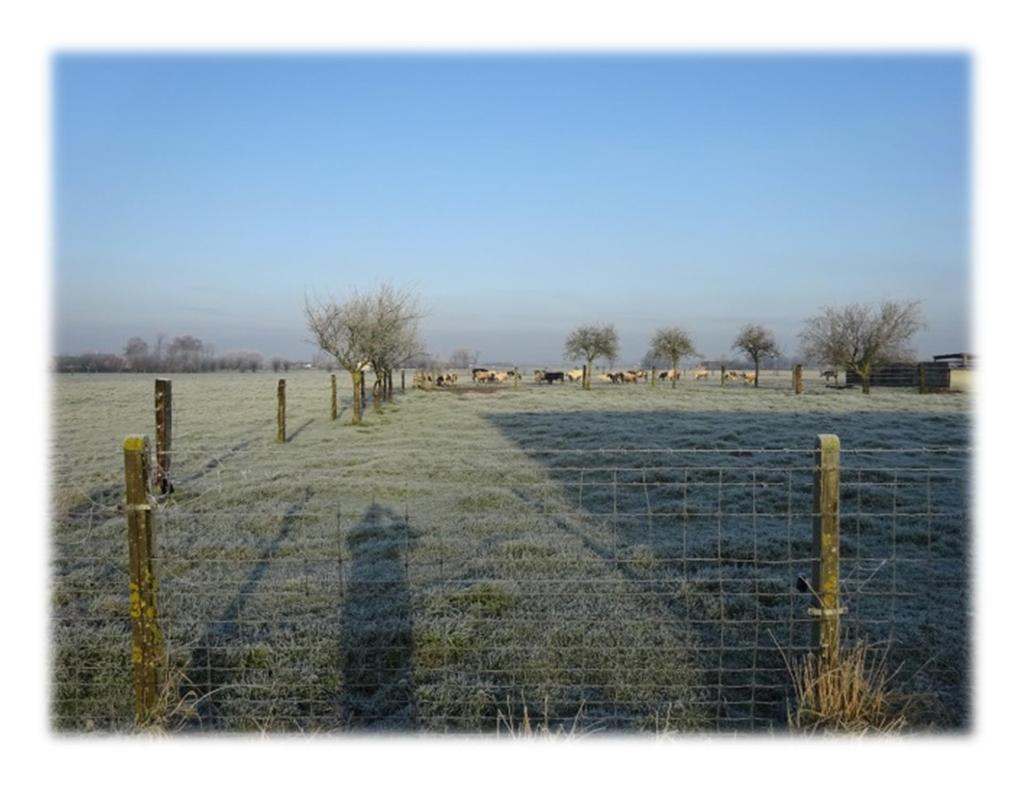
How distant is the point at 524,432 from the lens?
55.5 ft

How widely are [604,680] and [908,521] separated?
196 inches

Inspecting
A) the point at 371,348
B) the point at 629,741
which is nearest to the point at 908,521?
the point at 629,741

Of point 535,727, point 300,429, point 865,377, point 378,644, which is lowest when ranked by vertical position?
point 535,727

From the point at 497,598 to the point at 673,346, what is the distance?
4563 centimetres

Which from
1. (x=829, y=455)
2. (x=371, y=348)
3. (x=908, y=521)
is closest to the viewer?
(x=829, y=455)

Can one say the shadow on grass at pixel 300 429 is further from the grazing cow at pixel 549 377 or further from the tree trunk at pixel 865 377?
the grazing cow at pixel 549 377

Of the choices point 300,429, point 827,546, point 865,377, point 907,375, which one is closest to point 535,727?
point 827,546

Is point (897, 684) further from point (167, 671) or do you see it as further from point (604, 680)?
point (167, 671)

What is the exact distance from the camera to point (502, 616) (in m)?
4.84

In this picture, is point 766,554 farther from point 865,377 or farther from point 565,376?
point 565,376

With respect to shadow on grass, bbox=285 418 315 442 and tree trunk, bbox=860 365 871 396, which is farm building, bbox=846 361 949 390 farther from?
shadow on grass, bbox=285 418 315 442

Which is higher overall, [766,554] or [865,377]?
[865,377]

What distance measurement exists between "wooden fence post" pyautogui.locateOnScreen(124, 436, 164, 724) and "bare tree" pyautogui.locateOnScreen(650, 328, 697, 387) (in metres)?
46.7

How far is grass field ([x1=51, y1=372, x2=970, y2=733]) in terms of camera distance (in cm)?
375
